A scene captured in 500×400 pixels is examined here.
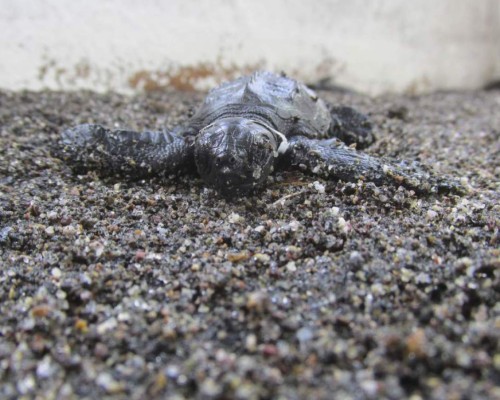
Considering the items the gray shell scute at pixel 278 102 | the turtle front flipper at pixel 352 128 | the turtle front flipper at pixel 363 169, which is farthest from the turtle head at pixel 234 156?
the turtle front flipper at pixel 352 128

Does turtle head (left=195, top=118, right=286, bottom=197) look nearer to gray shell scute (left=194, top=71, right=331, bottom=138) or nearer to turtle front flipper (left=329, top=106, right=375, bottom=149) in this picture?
gray shell scute (left=194, top=71, right=331, bottom=138)

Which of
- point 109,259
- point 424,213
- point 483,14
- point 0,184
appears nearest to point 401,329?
point 424,213

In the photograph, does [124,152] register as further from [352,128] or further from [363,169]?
[352,128]

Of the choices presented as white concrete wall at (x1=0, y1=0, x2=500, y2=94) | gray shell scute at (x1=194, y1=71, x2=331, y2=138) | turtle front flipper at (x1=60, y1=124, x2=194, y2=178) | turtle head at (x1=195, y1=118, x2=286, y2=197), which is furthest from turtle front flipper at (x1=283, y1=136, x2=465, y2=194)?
white concrete wall at (x1=0, y1=0, x2=500, y2=94)

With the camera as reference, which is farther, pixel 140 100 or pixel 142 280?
pixel 140 100

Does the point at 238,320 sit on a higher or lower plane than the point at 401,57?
lower

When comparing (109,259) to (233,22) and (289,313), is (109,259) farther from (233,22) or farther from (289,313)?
(233,22)
